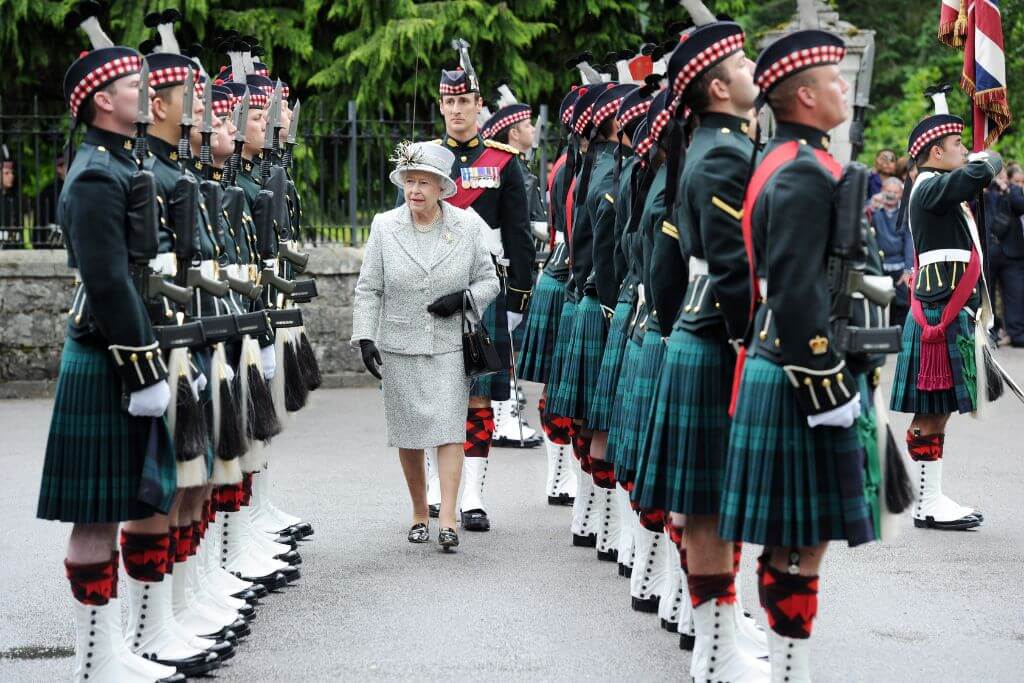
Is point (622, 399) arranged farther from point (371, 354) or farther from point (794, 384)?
point (794, 384)

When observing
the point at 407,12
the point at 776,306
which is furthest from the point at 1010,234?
the point at 776,306

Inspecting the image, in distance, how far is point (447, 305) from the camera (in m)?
7.06

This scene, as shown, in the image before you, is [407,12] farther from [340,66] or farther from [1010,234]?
[1010,234]

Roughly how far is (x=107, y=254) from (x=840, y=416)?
2.16 meters

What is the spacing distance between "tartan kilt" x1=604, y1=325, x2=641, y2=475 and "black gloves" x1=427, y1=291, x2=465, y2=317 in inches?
40.3

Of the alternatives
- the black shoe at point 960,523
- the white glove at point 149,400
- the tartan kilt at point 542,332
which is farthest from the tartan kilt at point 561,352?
the white glove at point 149,400

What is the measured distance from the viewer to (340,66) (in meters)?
14.7

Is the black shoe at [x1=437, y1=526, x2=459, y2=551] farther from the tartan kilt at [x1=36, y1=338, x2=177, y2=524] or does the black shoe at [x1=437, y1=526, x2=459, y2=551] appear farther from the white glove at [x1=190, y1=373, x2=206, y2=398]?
the tartan kilt at [x1=36, y1=338, x2=177, y2=524]

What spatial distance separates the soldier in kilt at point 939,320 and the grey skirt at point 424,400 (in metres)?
2.30

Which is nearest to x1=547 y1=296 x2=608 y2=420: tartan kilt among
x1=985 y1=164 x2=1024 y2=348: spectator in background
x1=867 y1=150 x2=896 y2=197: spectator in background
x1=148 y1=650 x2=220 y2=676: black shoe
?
x1=148 y1=650 x2=220 y2=676: black shoe

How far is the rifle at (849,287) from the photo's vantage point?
400cm

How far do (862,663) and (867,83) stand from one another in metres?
2.01

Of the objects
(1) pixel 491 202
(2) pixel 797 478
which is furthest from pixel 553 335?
(2) pixel 797 478

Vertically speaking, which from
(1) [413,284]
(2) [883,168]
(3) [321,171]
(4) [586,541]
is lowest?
(4) [586,541]
